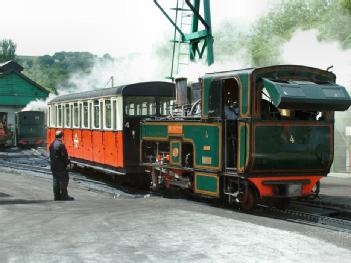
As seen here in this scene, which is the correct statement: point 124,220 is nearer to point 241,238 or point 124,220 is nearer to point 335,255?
point 241,238

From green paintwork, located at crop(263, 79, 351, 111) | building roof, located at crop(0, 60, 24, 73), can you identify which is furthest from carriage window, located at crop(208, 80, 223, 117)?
building roof, located at crop(0, 60, 24, 73)

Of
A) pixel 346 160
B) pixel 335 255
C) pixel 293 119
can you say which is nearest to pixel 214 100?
pixel 293 119

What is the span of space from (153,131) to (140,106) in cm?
158

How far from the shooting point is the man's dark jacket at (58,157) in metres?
13.4

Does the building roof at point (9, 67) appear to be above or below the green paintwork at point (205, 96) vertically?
above

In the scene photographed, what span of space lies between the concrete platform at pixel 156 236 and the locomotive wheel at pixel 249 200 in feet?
1.10

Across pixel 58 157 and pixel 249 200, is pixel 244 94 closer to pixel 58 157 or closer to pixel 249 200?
pixel 249 200

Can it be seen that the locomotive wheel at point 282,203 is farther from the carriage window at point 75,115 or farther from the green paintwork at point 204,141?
the carriage window at point 75,115

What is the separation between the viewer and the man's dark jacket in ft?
44.0

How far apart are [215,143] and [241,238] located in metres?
3.40

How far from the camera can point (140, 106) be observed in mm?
15305

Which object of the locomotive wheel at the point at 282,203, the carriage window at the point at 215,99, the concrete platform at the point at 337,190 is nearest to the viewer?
the carriage window at the point at 215,99

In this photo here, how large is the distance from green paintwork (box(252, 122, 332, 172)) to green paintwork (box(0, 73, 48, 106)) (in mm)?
45924

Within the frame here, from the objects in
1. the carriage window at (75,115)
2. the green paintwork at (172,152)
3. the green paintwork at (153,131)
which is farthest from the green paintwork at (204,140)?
the carriage window at (75,115)
